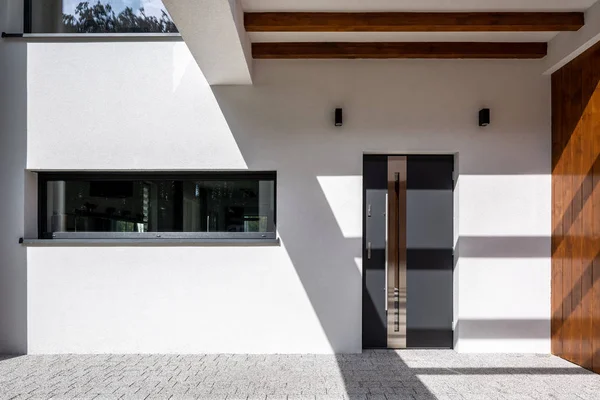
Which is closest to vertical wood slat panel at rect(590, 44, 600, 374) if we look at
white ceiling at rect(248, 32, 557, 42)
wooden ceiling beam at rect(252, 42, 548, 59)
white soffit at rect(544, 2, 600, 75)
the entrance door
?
white soffit at rect(544, 2, 600, 75)

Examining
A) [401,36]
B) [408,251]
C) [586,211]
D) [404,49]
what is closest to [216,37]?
[401,36]

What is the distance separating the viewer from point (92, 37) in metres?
4.29

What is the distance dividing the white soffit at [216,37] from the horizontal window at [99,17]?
916mm

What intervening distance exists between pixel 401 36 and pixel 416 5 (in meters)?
0.52

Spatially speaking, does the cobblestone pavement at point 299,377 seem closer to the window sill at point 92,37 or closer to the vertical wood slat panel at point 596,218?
the vertical wood slat panel at point 596,218

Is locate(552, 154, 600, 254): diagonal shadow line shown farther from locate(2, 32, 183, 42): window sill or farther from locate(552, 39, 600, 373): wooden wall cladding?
locate(2, 32, 183, 42): window sill

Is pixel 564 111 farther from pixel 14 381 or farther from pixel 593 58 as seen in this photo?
pixel 14 381

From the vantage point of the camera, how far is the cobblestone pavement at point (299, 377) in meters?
3.21

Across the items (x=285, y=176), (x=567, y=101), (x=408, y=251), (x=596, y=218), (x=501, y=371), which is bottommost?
(x=501, y=371)

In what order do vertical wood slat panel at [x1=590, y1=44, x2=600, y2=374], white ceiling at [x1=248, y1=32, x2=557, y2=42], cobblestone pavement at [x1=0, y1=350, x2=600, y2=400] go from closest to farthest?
cobblestone pavement at [x1=0, y1=350, x2=600, y2=400], vertical wood slat panel at [x1=590, y1=44, x2=600, y2=374], white ceiling at [x1=248, y1=32, x2=557, y2=42]

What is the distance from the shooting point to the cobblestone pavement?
3.21 m

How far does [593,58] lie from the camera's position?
12.0ft

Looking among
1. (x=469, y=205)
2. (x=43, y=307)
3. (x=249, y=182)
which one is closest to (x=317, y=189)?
(x=249, y=182)

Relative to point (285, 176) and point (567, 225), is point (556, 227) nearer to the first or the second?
point (567, 225)
